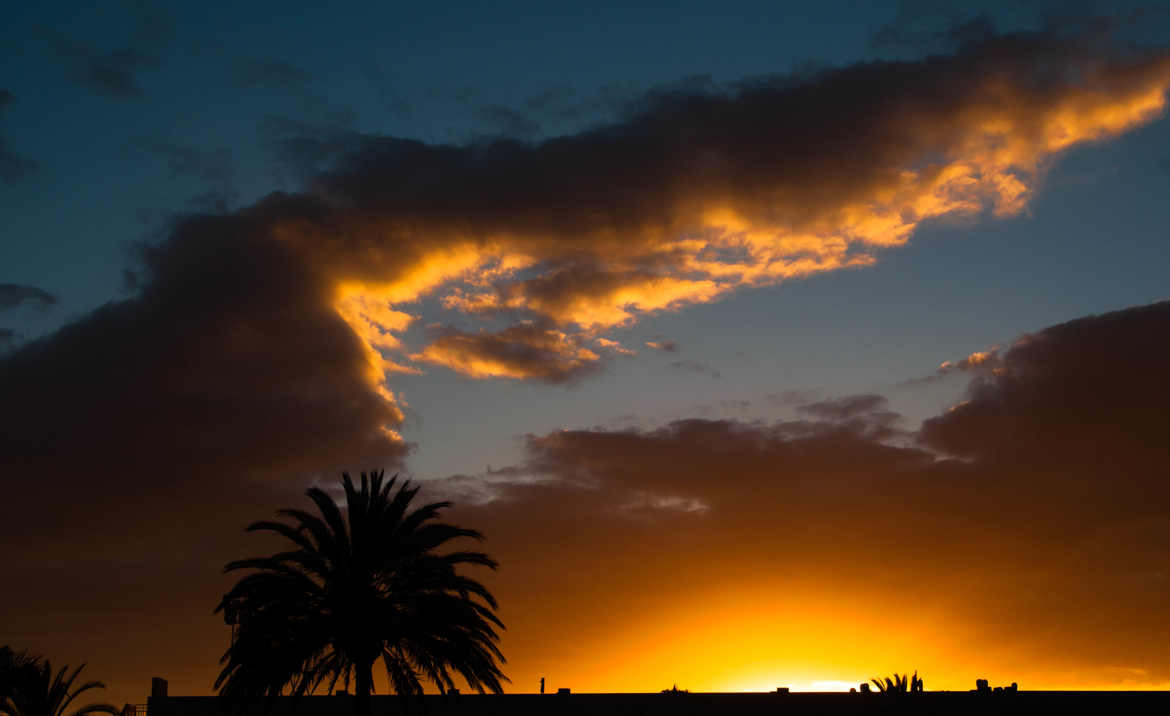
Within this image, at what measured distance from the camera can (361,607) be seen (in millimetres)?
36625

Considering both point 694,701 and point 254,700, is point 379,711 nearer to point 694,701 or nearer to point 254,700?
point 254,700

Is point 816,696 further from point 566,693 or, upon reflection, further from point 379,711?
point 379,711

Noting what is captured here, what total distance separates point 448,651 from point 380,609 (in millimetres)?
2622

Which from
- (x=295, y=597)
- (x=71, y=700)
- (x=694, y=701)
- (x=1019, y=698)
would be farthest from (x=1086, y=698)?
(x=71, y=700)

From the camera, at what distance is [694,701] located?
1521 inches

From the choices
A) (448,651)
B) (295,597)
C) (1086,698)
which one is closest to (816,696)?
(1086,698)

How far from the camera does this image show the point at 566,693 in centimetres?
4009

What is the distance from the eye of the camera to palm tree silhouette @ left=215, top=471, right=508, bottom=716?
36125 millimetres

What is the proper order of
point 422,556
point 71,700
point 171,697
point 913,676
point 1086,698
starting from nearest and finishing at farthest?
point 1086,698 < point 422,556 < point 171,697 < point 71,700 < point 913,676

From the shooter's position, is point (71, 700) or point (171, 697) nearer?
point (171, 697)

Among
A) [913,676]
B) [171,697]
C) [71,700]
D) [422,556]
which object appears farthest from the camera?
[913,676]

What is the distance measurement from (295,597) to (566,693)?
404 inches

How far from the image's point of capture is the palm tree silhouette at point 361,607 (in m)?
36.1

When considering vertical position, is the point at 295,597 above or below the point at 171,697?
above
